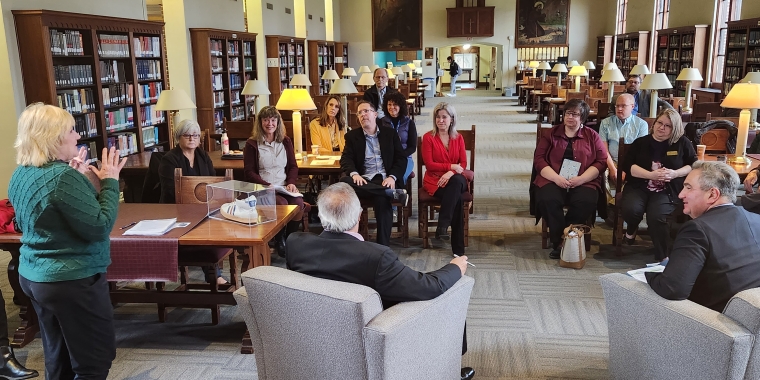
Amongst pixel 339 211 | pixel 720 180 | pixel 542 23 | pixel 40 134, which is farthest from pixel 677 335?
pixel 542 23

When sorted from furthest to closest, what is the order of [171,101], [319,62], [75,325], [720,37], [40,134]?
1. [319,62]
2. [720,37]
3. [171,101]
4. [75,325]
5. [40,134]

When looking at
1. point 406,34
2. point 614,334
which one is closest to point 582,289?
point 614,334

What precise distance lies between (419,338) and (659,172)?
9.44ft

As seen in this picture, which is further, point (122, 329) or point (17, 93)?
point (17, 93)

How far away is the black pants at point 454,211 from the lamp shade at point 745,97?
7.33ft

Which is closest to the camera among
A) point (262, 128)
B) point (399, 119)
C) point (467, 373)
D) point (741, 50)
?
point (467, 373)

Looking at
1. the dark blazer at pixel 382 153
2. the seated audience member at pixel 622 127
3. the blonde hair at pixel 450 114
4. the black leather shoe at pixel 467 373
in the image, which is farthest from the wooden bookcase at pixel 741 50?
the black leather shoe at pixel 467 373

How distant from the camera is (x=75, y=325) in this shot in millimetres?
2367

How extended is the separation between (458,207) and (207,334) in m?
2.11

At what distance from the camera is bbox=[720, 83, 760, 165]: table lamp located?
14.9 feet

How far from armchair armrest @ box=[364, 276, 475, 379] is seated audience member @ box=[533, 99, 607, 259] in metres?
2.36

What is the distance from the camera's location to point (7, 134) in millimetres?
5816

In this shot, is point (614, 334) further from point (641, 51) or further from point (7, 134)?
point (641, 51)

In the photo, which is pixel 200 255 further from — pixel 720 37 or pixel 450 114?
pixel 720 37
